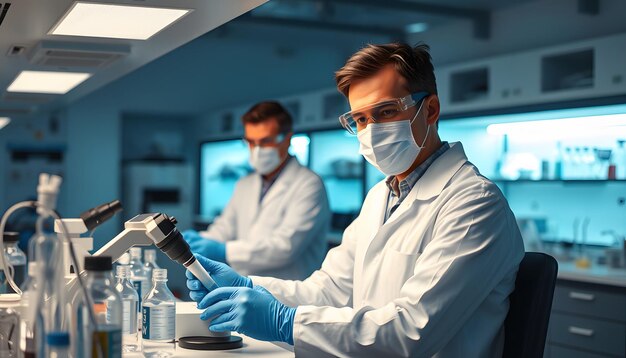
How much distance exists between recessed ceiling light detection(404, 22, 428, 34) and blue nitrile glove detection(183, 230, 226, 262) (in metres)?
3.58

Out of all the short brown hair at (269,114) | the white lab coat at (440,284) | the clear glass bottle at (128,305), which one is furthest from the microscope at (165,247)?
the short brown hair at (269,114)

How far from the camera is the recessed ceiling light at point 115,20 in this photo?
1687 mm

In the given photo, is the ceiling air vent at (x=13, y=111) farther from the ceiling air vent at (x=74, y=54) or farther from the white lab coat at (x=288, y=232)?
the ceiling air vent at (x=74, y=54)

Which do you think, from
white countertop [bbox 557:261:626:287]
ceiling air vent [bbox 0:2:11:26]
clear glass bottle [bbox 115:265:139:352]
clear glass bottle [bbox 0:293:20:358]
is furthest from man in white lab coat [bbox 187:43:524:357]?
white countertop [bbox 557:261:626:287]

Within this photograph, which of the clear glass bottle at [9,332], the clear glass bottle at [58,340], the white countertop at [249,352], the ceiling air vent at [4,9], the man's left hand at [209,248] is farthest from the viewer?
the man's left hand at [209,248]

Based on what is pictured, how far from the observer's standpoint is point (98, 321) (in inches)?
→ 49.7

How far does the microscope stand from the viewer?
5.24ft

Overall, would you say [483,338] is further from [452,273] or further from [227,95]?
[227,95]

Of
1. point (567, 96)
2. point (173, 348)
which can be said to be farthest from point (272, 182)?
point (173, 348)

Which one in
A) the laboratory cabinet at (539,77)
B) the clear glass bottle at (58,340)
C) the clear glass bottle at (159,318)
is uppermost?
the laboratory cabinet at (539,77)

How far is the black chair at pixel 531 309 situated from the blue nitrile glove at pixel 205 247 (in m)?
1.82

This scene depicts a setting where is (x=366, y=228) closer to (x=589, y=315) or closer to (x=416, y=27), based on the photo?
(x=589, y=315)

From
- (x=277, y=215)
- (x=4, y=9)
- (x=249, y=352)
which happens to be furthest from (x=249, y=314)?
(x=277, y=215)

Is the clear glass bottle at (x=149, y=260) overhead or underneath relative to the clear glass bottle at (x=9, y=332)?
overhead
